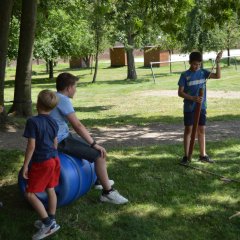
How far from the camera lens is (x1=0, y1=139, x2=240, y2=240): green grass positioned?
4820 millimetres

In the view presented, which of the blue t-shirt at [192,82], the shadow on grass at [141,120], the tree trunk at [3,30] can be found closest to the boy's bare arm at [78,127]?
the blue t-shirt at [192,82]

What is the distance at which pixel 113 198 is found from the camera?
549 cm

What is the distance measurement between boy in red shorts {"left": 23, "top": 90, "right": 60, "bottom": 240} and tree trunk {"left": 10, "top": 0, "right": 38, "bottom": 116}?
26.1ft

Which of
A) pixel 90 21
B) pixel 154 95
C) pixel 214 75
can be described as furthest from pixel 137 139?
pixel 90 21

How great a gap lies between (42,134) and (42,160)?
10.1 inches

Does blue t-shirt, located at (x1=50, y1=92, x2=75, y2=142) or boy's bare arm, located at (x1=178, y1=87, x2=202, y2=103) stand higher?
blue t-shirt, located at (x1=50, y1=92, x2=75, y2=142)

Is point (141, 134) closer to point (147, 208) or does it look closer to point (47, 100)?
point (147, 208)

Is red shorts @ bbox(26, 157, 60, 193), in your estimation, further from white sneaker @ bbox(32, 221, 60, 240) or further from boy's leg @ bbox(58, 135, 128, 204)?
boy's leg @ bbox(58, 135, 128, 204)

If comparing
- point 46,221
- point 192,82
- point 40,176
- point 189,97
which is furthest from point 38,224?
point 192,82

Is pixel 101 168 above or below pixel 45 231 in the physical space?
above

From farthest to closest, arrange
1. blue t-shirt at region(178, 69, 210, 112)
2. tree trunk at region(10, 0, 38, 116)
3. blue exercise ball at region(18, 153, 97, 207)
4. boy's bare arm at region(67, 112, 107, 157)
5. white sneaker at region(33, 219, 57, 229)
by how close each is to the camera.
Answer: tree trunk at region(10, 0, 38, 116), blue t-shirt at region(178, 69, 210, 112), boy's bare arm at region(67, 112, 107, 157), blue exercise ball at region(18, 153, 97, 207), white sneaker at region(33, 219, 57, 229)

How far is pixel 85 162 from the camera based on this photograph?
541cm

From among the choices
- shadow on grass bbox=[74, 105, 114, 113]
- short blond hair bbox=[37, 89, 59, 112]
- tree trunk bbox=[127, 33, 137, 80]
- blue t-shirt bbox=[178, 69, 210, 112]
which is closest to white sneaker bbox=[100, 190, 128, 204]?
short blond hair bbox=[37, 89, 59, 112]

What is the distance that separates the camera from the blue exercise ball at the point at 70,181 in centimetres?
496
